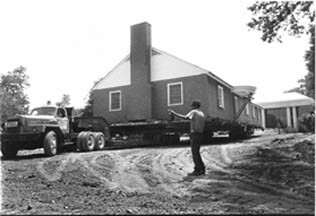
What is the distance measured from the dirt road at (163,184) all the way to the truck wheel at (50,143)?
74 cm

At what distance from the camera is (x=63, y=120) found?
10781 millimetres

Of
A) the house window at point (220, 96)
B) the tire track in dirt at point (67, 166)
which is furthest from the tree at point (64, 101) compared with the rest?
the house window at point (220, 96)

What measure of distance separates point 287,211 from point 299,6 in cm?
491

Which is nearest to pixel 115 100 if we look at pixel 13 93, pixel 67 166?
pixel 67 166

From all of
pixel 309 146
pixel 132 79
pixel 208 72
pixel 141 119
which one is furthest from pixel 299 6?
pixel 132 79

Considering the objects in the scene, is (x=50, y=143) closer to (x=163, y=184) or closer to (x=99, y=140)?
(x=99, y=140)

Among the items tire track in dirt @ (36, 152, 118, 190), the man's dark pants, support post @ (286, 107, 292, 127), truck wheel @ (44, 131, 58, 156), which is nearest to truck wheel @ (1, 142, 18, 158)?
truck wheel @ (44, 131, 58, 156)

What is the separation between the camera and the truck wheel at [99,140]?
38.8 feet

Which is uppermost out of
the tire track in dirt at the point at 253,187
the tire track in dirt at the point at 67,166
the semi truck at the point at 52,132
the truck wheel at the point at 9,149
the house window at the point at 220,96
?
the house window at the point at 220,96

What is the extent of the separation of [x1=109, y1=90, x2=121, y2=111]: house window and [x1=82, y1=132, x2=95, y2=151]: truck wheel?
4.77 m

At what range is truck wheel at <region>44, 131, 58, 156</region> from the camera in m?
9.68

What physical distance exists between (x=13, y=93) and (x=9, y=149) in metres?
5.34

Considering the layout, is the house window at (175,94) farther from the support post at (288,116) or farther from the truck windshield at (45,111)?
the support post at (288,116)

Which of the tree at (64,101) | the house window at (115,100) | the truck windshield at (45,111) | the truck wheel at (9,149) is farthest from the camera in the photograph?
the house window at (115,100)
